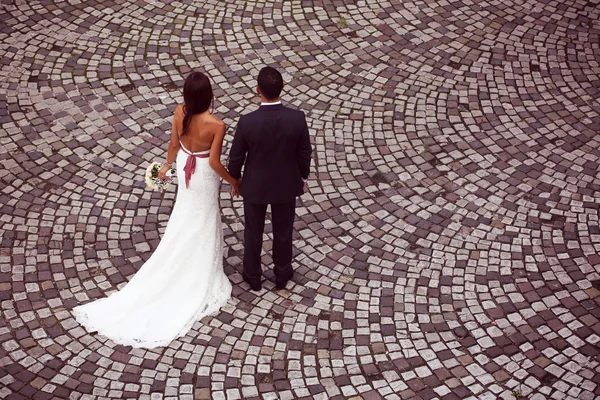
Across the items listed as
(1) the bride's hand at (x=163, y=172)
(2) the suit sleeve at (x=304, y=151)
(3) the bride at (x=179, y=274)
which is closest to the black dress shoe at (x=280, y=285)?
(3) the bride at (x=179, y=274)

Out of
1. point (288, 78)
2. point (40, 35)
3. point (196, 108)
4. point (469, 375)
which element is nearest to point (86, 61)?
point (40, 35)

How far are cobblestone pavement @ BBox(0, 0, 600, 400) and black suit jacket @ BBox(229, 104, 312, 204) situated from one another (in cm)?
116

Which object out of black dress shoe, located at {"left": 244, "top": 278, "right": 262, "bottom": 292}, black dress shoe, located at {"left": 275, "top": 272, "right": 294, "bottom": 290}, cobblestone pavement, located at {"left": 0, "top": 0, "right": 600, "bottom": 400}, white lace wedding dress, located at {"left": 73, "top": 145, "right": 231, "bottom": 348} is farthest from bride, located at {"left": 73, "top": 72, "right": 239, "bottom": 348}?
black dress shoe, located at {"left": 275, "top": 272, "right": 294, "bottom": 290}

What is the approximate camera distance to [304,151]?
22.2 feet

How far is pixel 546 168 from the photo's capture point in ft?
29.2

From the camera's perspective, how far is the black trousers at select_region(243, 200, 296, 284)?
707 cm

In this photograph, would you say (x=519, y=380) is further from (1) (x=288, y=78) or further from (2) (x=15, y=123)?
(2) (x=15, y=123)

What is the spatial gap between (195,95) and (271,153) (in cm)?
79

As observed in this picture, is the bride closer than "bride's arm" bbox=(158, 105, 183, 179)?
No

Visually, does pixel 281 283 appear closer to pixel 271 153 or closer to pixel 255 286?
pixel 255 286

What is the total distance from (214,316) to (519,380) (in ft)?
8.85

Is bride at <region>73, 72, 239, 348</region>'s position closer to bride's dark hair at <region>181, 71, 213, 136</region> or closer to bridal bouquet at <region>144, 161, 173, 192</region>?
bridal bouquet at <region>144, 161, 173, 192</region>

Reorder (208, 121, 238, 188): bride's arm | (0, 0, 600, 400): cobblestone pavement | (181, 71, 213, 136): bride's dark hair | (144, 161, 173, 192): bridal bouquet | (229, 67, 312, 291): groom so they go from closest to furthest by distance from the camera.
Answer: (181, 71, 213, 136): bride's dark hair, (229, 67, 312, 291): groom, (208, 121, 238, 188): bride's arm, (0, 0, 600, 400): cobblestone pavement, (144, 161, 173, 192): bridal bouquet

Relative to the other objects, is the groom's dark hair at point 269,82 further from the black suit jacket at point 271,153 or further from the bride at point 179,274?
the bride at point 179,274
